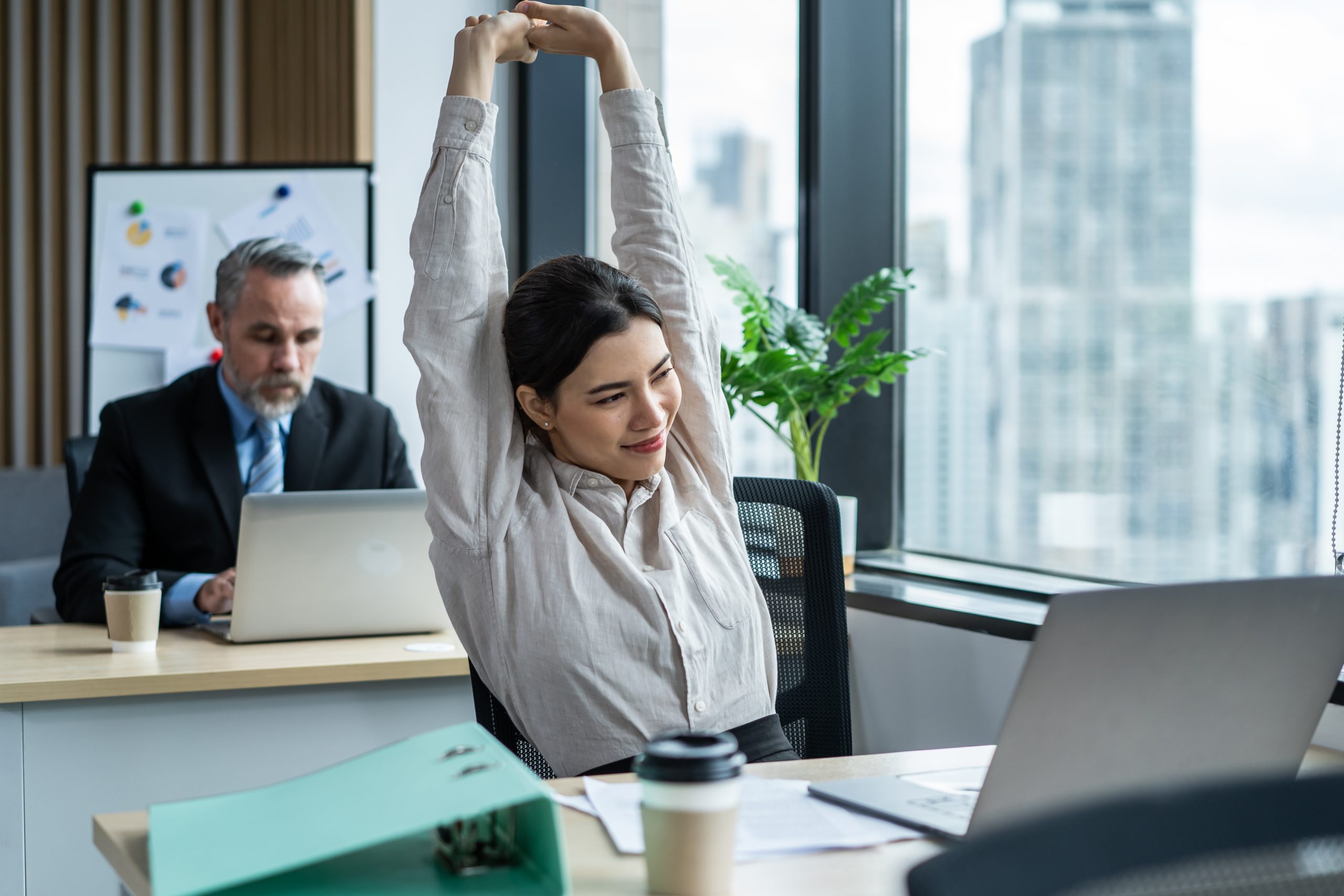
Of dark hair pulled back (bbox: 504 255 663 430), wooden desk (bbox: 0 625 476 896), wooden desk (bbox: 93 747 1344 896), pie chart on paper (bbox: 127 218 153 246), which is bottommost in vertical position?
wooden desk (bbox: 0 625 476 896)

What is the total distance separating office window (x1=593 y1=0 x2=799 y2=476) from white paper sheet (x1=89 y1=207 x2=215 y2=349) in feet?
3.91

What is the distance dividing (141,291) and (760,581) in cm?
243

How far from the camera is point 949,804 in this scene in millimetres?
1070

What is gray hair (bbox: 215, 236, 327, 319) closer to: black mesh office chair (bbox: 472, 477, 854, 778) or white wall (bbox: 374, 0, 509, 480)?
white wall (bbox: 374, 0, 509, 480)

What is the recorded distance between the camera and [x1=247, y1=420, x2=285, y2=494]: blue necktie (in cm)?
238

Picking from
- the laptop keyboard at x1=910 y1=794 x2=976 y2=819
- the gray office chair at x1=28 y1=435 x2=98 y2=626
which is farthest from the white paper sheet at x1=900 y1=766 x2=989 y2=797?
the gray office chair at x1=28 y1=435 x2=98 y2=626

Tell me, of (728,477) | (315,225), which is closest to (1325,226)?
(728,477)

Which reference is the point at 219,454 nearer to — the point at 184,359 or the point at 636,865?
Answer: the point at 184,359

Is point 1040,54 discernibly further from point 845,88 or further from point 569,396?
point 569,396

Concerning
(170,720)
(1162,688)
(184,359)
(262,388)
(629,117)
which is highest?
(629,117)

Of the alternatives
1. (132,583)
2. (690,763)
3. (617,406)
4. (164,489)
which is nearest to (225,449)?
(164,489)

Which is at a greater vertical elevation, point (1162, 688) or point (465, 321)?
point (465, 321)

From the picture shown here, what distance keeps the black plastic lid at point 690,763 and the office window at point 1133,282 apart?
1350 millimetres

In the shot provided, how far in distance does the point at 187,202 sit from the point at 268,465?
132cm
